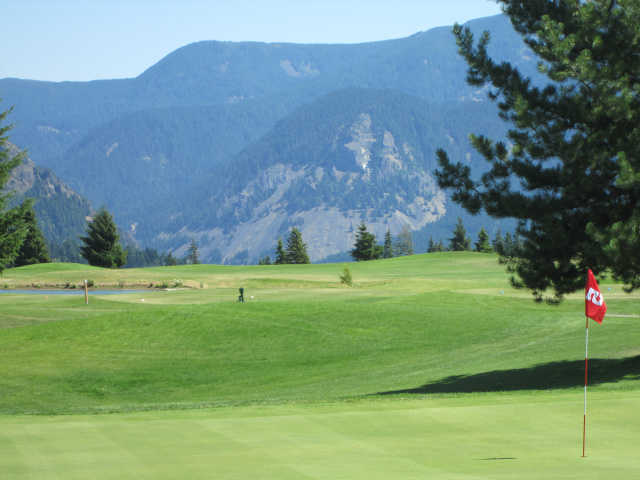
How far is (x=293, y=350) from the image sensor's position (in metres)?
23.9

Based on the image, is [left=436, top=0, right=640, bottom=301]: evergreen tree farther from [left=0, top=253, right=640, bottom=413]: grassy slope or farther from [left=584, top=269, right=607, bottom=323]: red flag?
[left=584, top=269, right=607, bottom=323]: red flag

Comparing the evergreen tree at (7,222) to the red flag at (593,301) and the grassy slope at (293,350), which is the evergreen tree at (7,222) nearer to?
the grassy slope at (293,350)

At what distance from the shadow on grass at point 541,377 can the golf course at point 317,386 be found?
0.08 m

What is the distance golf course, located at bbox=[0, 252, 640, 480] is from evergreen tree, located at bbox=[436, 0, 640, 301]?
3038 mm

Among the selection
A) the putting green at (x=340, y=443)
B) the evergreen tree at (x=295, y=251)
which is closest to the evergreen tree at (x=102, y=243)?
the evergreen tree at (x=295, y=251)

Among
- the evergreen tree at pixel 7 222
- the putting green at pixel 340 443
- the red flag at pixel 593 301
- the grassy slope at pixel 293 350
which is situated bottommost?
the grassy slope at pixel 293 350

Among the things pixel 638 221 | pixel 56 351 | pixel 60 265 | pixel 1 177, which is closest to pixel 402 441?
pixel 638 221

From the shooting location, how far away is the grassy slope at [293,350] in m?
18.8

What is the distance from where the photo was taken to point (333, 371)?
70.9 feet

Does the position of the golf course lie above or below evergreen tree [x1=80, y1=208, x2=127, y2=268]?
below

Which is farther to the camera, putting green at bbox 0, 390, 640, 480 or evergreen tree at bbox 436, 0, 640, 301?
evergreen tree at bbox 436, 0, 640, 301

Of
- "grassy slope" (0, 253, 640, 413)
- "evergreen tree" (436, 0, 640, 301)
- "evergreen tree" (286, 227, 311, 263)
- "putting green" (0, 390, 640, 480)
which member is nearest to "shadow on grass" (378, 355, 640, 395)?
"grassy slope" (0, 253, 640, 413)

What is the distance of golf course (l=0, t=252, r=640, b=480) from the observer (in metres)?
7.96

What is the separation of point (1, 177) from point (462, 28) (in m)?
15.3
